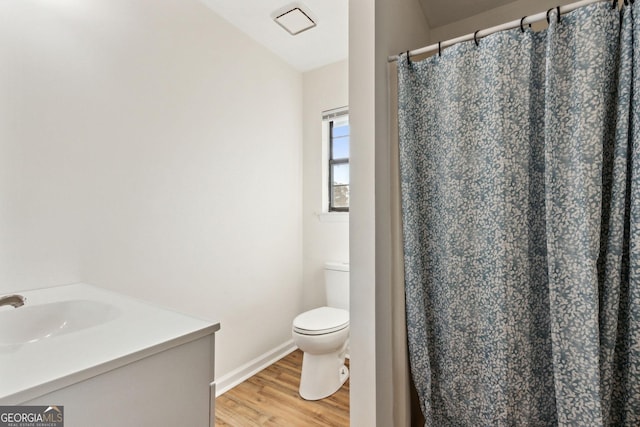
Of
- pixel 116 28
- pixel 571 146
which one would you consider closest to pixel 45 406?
pixel 571 146

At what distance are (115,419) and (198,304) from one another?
125 cm

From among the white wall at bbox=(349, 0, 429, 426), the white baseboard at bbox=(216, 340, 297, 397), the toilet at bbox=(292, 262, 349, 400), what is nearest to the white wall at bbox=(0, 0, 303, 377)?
the white baseboard at bbox=(216, 340, 297, 397)

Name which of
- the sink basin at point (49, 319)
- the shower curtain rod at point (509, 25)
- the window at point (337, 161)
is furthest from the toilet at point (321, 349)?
the shower curtain rod at point (509, 25)

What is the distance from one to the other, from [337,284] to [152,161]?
1515 mm

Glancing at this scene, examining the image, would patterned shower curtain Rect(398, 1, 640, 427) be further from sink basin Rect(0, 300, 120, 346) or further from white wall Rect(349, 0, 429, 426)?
sink basin Rect(0, 300, 120, 346)

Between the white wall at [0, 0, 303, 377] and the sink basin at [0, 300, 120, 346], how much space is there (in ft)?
0.88

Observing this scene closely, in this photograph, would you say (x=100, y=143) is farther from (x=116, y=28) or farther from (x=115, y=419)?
(x=115, y=419)

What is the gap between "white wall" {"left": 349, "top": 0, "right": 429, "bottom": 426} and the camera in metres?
1.20

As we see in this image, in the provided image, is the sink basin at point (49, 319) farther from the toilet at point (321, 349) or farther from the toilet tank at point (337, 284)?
the toilet tank at point (337, 284)

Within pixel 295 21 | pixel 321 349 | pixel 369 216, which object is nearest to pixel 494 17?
pixel 295 21

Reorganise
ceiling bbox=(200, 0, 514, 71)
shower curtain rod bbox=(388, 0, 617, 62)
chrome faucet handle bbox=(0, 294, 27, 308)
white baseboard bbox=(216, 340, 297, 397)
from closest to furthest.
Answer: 1. chrome faucet handle bbox=(0, 294, 27, 308)
2. shower curtain rod bbox=(388, 0, 617, 62)
3. ceiling bbox=(200, 0, 514, 71)
4. white baseboard bbox=(216, 340, 297, 397)

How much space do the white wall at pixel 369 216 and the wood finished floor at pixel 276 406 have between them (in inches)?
23.5

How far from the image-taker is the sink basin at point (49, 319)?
963 millimetres

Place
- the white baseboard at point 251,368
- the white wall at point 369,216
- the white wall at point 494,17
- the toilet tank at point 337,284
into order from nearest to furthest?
1. the white wall at point 369,216
2. the white wall at point 494,17
3. the white baseboard at point 251,368
4. the toilet tank at point 337,284
